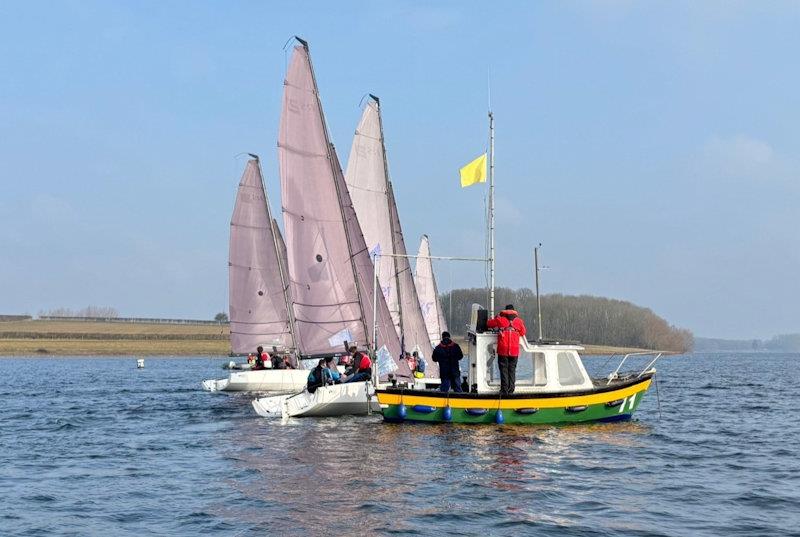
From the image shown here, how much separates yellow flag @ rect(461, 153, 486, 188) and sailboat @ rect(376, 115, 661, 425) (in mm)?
5665

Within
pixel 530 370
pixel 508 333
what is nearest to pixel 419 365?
pixel 530 370

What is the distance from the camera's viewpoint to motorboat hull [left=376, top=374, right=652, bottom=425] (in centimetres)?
3105

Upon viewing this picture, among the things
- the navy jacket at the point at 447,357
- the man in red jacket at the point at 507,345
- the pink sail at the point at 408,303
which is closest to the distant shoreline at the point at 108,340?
the pink sail at the point at 408,303

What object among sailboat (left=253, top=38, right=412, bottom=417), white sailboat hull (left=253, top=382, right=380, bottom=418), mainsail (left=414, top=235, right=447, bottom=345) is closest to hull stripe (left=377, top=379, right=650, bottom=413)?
white sailboat hull (left=253, top=382, right=380, bottom=418)

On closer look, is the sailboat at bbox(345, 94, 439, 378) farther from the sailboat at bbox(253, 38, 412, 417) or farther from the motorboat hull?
the motorboat hull

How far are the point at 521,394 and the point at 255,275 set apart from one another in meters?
30.5

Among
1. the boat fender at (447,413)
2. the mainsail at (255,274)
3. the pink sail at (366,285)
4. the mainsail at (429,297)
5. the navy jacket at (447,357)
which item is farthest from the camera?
the mainsail at (429,297)

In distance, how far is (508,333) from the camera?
30672 millimetres

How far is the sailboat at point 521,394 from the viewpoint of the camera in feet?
102

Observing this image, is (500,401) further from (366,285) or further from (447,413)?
(366,285)

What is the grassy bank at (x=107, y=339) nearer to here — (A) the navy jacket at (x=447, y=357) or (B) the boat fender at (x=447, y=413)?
(A) the navy jacket at (x=447, y=357)

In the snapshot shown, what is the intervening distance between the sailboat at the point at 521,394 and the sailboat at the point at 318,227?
5397 millimetres

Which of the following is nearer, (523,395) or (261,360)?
(523,395)

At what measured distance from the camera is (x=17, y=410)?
42.4 meters
